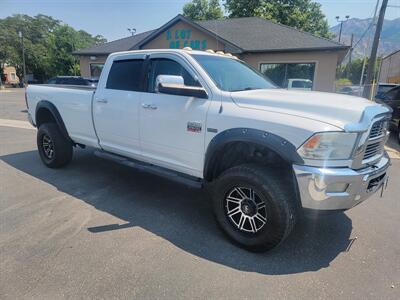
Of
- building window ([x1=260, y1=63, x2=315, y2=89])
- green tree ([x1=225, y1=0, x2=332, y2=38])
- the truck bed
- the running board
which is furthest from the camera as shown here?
green tree ([x1=225, y1=0, x2=332, y2=38])

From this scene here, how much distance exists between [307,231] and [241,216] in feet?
3.13

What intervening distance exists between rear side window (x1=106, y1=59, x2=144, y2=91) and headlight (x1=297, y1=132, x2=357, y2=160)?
2387 millimetres

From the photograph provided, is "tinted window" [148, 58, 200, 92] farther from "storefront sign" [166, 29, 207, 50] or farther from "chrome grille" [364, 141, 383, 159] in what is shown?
"storefront sign" [166, 29, 207, 50]

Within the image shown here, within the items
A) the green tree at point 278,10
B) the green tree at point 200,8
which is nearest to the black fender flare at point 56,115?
the green tree at point 278,10

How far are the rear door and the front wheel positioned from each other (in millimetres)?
1548

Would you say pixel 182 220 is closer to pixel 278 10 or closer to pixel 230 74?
pixel 230 74

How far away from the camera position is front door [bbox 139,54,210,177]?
3.32 meters

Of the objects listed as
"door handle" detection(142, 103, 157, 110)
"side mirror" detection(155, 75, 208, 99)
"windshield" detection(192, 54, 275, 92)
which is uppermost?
"windshield" detection(192, 54, 275, 92)

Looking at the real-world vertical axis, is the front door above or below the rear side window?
below

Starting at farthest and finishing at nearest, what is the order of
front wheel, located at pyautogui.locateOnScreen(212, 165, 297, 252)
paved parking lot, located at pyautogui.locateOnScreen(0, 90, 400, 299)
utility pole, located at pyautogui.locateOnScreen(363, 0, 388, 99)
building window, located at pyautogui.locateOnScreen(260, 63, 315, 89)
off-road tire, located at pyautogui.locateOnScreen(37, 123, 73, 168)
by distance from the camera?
utility pole, located at pyautogui.locateOnScreen(363, 0, 388, 99) → building window, located at pyautogui.locateOnScreen(260, 63, 315, 89) → off-road tire, located at pyautogui.locateOnScreen(37, 123, 73, 168) → front wheel, located at pyautogui.locateOnScreen(212, 165, 297, 252) → paved parking lot, located at pyautogui.locateOnScreen(0, 90, 400, 299)

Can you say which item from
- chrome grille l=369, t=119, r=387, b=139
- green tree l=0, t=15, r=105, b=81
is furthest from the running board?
green tree l=0, t=15, r=105, b=81

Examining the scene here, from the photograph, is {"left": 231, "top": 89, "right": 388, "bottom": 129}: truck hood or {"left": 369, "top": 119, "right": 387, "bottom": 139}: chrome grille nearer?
{"left": 231, "top": 89, "right": 388, "bottom": 129}: truck hood

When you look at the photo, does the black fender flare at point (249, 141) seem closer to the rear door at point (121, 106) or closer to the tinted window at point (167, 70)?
the tinted window at point (167, 70)

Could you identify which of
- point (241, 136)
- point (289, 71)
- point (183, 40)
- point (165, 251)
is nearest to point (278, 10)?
point (183, 40)
